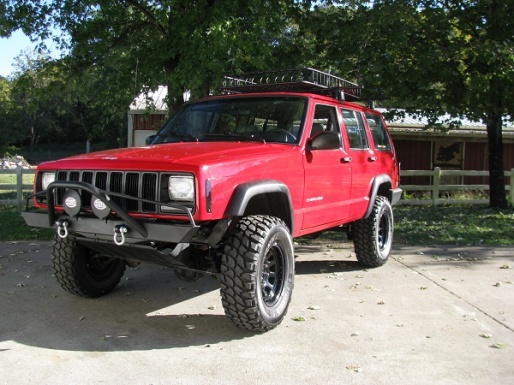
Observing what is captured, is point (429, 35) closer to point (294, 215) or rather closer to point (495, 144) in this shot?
point (495, 144)

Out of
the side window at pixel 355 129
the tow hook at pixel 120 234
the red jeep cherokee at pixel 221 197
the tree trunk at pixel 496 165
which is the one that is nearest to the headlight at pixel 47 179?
the red jeep cherokee at pixel 221 197

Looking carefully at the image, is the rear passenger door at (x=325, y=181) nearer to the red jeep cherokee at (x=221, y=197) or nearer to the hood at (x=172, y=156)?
the red jeep cherokee at (x=221, y=197)

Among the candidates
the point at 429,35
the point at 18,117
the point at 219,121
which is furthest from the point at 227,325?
the point at 18,117

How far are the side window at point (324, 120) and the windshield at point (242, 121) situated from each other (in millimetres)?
241

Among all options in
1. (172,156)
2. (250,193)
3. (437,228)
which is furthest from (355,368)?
(437,228)

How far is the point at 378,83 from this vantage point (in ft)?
36.2

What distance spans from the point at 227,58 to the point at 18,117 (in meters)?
45.8

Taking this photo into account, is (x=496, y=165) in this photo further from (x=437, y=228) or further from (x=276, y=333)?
(x=276, y=333)

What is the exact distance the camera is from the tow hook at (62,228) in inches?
155

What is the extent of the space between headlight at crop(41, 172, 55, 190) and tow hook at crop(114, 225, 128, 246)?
0.95 metres

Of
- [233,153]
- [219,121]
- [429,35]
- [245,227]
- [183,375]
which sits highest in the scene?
[429,35]

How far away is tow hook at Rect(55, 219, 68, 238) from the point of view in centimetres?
395

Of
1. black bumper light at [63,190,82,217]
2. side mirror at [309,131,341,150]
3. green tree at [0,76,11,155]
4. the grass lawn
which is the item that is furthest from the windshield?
green tree at [0,76,11,155]

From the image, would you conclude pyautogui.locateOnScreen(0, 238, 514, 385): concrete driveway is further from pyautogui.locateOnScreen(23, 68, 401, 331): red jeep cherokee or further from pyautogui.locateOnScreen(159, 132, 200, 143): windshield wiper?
pyautogui.locateOnScreen(159, 132, 200, 143): windshield wiper
